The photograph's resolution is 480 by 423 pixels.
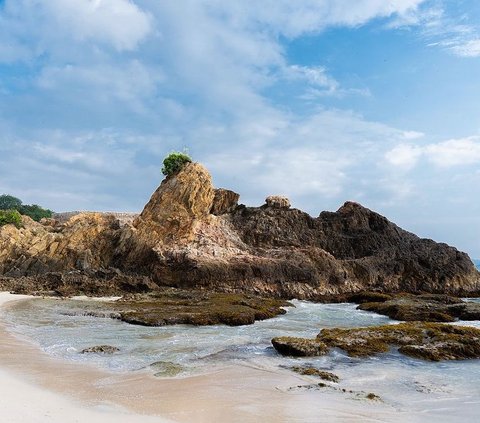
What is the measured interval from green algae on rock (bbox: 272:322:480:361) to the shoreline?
2.33m

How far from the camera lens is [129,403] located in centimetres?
778

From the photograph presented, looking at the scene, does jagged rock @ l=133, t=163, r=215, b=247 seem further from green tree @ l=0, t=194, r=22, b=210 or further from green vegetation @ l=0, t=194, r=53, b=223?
green tree @ l=0, t=194, r=22, b=210

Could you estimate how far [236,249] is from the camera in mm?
43531

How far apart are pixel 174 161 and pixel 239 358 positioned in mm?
38833

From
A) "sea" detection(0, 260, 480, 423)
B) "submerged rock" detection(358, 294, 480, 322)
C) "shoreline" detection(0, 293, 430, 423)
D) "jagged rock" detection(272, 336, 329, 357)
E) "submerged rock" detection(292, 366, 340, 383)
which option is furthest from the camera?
"submerged rock" detection(358, 294, 480, 322)

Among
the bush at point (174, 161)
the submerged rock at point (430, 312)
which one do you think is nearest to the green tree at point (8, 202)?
the bush at point (174, 161)

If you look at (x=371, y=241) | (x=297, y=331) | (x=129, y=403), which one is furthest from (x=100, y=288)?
(x=371, y=241)

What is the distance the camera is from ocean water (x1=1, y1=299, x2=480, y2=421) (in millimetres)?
9188

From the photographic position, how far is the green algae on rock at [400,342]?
12859mm

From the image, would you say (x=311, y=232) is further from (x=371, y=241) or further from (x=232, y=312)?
(x=232, y=312)

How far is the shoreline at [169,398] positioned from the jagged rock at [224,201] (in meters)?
40.6

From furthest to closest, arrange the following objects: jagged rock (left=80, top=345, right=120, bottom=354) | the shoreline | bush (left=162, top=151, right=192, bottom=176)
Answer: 1. bush (left=162, top=151, right=192, bottom=176)
2. jagged rock (left=80, top=345, right=120, bottom=354)
3. the shoreline

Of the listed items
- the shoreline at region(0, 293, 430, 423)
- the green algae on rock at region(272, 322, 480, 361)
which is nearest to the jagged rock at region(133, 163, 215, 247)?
the green algae on rock at region(272, 322, 480, 361)

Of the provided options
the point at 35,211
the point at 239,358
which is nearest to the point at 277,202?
the point at 239,358
